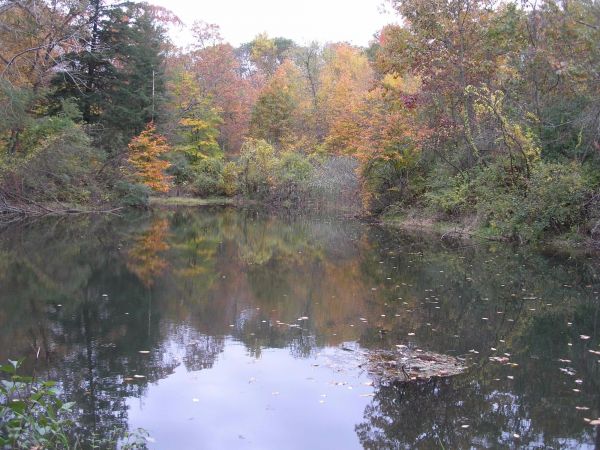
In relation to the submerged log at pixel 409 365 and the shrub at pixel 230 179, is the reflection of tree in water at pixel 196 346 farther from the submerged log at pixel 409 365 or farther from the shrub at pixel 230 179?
the shrub at pixel 230 179

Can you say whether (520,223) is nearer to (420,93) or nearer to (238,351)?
(420,93)

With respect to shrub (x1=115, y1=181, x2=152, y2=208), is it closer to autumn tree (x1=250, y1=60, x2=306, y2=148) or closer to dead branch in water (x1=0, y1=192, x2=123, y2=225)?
dead branch in water (x1=0, y1=192, x2=123, y2=225)

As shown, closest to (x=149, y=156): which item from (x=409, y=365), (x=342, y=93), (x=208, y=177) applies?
(x=208, y=177)

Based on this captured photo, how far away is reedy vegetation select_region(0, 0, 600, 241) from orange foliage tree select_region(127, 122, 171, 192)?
0.39 ft

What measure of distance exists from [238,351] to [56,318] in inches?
130

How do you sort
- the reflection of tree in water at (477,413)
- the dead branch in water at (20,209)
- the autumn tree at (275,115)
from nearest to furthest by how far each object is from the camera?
the reflection of tree in water at (477,413), the dead branch in water at (20,209), the autumn tree at (275,115)

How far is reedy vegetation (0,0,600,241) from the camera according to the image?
18.6 metres

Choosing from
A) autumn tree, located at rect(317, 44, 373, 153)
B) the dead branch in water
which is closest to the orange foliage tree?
the dead branch in water

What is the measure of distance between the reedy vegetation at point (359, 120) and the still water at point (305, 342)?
4913 mm

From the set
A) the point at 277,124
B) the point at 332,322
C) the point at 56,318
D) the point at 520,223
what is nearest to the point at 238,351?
the point at 332,322

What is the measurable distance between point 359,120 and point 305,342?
25.3 metres

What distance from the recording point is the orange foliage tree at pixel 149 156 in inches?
1351

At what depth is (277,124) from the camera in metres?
46.6

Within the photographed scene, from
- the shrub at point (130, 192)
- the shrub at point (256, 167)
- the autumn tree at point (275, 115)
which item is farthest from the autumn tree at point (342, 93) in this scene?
the shrub at point (130, 192)
